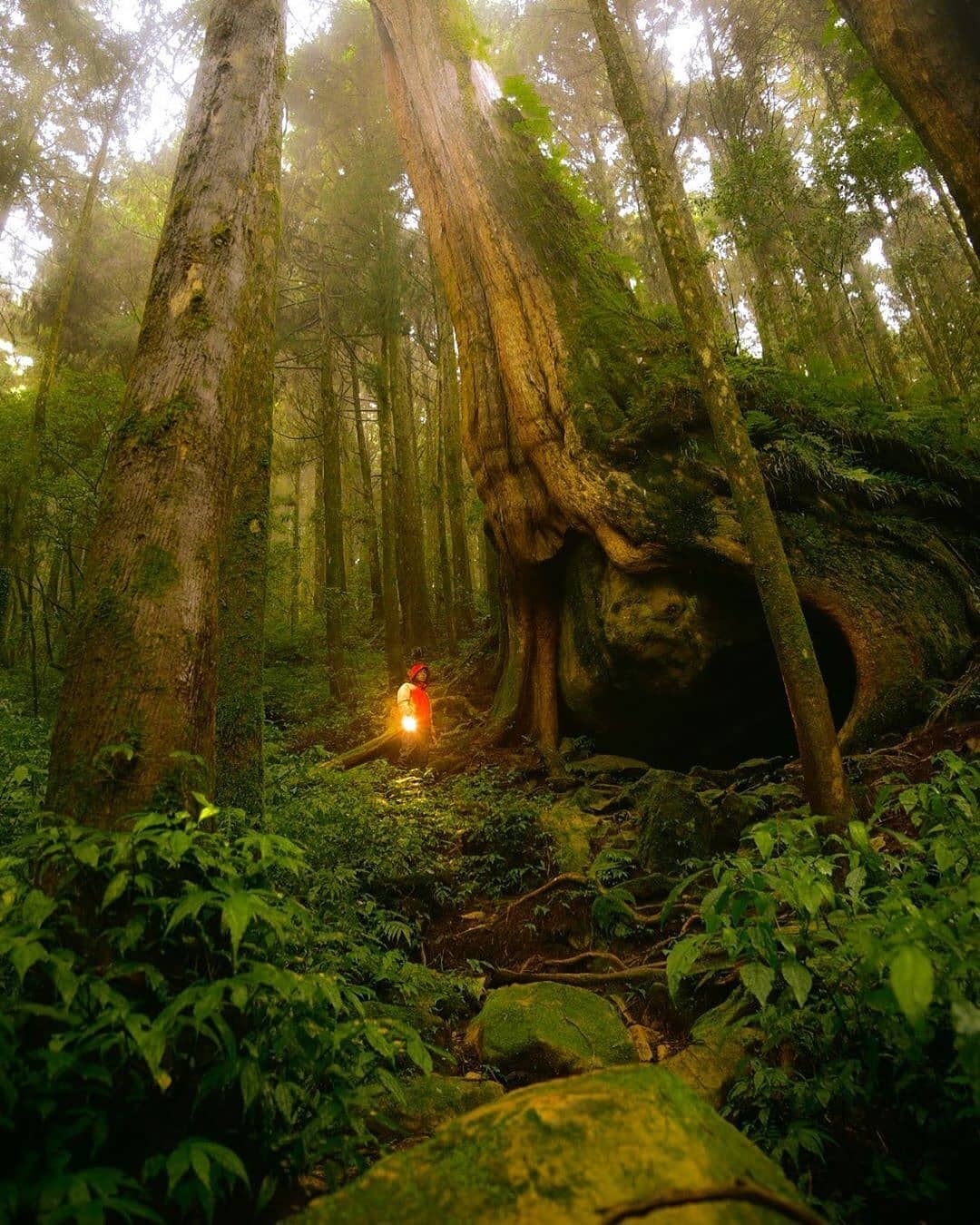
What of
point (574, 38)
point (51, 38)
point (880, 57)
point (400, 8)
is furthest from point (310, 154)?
point (880, 57)

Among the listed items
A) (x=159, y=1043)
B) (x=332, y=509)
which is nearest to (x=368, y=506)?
(x=332, y=509)

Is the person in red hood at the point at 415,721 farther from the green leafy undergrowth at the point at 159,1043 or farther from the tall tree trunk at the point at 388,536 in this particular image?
the green leafy undergrowth at the point at 159,1043

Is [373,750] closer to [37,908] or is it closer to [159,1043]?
[37,908]

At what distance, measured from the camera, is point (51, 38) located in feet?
45.9

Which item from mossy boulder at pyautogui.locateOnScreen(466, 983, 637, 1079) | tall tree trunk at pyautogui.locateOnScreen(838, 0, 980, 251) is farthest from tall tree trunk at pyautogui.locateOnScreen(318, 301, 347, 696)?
tall tree trunk at pyautogui.locateOnScreen(838, 0, 980, 251)

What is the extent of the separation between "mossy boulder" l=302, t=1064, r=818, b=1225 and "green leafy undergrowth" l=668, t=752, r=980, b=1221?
50cm

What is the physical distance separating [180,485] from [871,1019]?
326 centimetres

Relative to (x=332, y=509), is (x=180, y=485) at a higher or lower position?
lower

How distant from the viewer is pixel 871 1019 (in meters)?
2.03

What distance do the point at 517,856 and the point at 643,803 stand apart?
4.26 ft

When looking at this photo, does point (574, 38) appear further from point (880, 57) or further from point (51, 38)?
point (880, 57)

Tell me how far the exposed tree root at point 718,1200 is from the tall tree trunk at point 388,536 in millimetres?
10508

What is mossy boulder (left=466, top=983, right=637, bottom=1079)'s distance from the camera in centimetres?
315

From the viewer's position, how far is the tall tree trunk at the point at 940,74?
390 cm
